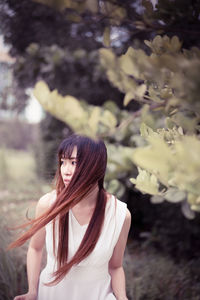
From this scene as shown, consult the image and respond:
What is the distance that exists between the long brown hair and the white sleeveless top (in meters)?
0.03

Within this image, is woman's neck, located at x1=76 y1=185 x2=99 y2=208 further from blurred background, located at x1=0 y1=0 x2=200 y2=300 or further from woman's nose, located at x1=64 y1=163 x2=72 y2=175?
blurred background, located at x1=0 y1=0 x2=200 y2=300

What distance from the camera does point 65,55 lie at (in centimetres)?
398

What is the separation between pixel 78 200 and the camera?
4.44 feet

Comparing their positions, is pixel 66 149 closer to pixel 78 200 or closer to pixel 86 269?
pixel 78 200

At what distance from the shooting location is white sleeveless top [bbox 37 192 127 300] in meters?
1.42

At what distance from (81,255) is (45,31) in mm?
3570

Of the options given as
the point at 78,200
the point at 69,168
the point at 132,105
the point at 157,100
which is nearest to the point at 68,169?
the point at 69,168

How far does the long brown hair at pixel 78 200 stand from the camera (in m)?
1.35

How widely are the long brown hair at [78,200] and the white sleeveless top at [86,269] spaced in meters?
0.03

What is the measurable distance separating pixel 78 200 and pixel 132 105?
300cm

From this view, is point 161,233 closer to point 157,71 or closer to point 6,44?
point 6,44

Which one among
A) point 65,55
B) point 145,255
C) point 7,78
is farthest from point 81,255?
point 7,78

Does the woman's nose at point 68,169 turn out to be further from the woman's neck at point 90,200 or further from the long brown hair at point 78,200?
the woman's neck at point 90,200

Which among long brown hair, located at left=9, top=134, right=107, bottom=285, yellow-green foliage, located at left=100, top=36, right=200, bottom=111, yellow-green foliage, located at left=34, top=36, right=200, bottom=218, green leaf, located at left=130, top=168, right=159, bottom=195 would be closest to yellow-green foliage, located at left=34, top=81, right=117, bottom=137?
→ yellow-green foliage, located at left=34, top=36, right=200, bottom=218
